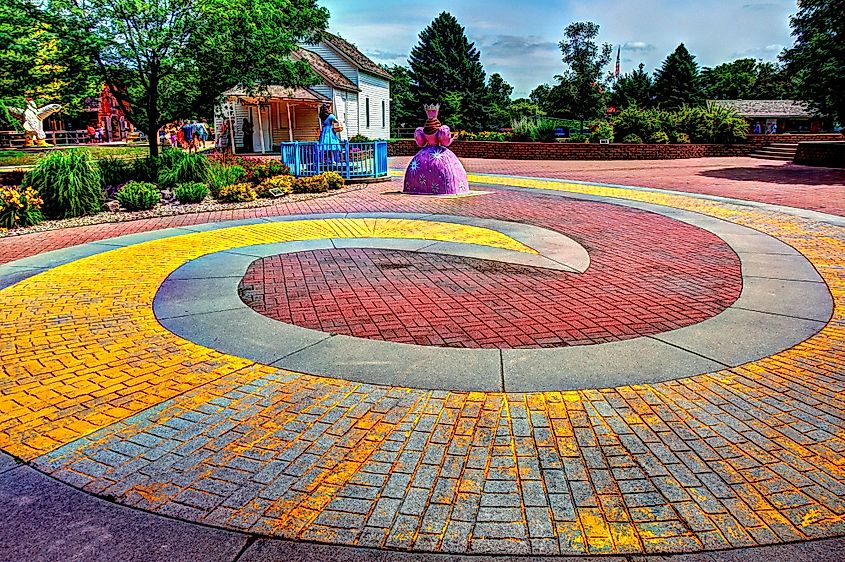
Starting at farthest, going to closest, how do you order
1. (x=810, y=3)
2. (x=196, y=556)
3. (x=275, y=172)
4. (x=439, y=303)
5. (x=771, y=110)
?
(x=771, y=110) < (x=810, y=3) < (x=275, y=172) < (x=439, y=303) < (x=196, y=556)

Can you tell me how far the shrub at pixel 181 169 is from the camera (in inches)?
597

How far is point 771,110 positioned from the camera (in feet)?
212

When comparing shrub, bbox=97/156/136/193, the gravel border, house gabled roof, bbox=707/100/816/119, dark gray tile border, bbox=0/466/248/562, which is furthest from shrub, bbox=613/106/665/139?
house gabled roof, bbox=707/100/816/119

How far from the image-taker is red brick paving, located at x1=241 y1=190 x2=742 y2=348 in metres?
5.44

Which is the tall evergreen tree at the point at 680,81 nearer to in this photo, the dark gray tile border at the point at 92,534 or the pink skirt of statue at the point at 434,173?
the pink skirt of statue at the point at 434,173

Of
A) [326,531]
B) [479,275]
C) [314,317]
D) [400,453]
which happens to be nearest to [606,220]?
[479,275]

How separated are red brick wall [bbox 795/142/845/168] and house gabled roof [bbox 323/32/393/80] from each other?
25.9m

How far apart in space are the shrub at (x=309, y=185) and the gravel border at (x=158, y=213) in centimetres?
24

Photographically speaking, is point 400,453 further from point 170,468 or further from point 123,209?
point 123,209

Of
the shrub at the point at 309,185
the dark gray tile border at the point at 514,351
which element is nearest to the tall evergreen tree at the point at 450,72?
the shrub at the point at 309,185

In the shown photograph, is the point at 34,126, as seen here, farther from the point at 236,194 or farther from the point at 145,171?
the point at 236,194

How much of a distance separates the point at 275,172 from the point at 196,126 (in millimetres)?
24266

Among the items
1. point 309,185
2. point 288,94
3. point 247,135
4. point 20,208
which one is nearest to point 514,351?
point 20,208

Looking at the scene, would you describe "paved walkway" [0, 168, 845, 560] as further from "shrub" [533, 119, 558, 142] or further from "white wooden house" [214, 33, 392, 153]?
"white wooden house" [214, 33, 392, 153]
